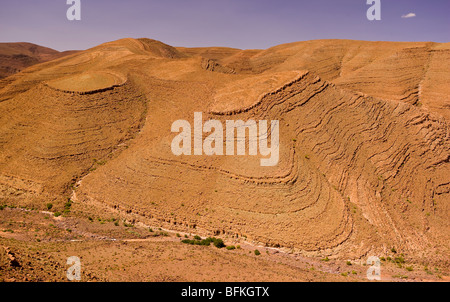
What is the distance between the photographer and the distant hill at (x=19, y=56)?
342ft

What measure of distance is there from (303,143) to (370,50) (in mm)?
47212

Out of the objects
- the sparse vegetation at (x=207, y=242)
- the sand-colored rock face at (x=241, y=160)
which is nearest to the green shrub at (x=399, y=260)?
the sand-colored rock face at (x=241, y=160)

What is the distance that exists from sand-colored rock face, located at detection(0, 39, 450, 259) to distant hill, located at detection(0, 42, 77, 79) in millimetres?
72246

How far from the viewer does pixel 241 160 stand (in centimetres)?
2823

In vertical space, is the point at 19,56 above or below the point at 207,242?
above

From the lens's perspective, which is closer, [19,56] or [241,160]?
[241,160]

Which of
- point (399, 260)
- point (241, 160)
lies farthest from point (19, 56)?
point (399, 260)

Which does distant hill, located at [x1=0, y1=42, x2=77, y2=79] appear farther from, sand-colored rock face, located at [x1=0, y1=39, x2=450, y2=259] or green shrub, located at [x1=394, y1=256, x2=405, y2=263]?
green shrub, located at [x1=394, y1=256, x2=405, y2=263]

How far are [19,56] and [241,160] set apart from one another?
122520 millimetres

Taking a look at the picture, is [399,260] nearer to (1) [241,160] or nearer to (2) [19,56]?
(1) [241,160]

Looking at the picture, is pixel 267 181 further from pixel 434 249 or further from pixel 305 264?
pixel 434 249

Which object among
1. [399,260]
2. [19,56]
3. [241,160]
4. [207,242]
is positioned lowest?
[399,260]

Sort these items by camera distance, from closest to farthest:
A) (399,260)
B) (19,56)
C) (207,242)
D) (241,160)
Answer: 1. (399,260)
2. (207,242)
3. (241,160)
4. (19,56)

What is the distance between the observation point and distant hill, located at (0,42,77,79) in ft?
342
